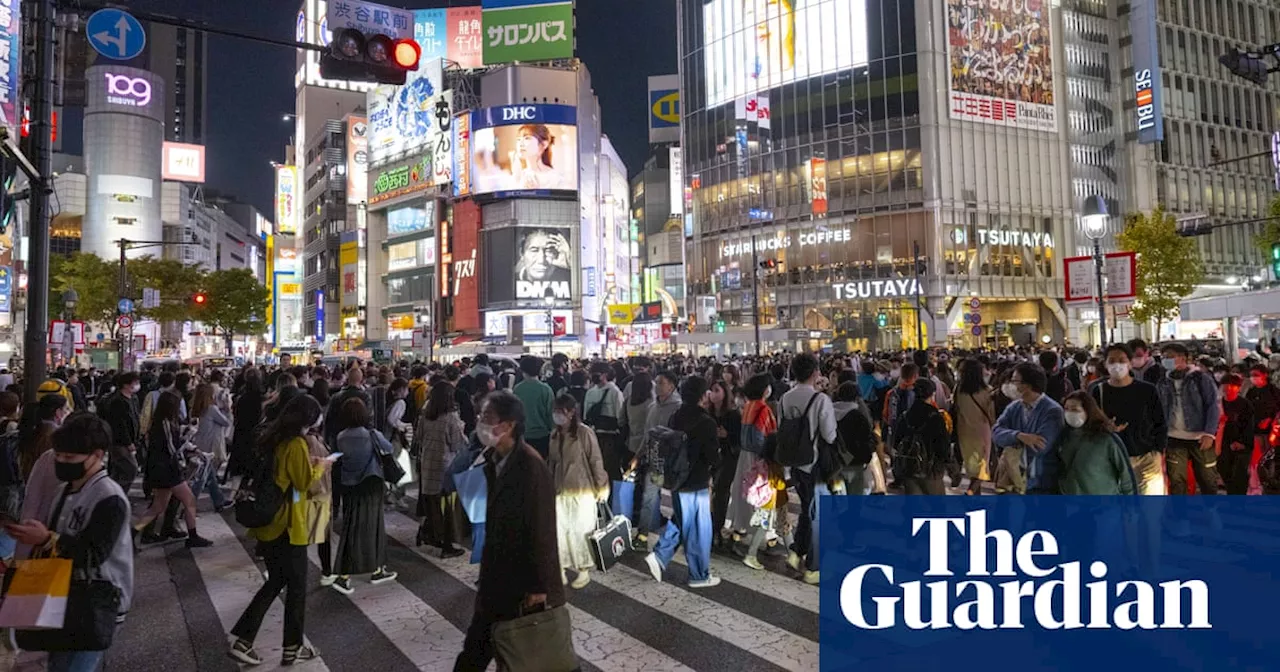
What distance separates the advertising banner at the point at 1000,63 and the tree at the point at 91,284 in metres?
53.6

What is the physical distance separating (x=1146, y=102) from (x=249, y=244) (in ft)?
522

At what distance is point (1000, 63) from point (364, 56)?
182 feet

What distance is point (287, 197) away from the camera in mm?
109312

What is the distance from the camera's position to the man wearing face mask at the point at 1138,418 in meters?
6.39

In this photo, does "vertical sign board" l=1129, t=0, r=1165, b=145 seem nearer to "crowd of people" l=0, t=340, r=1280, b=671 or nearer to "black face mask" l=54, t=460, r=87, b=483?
"crowd of people" l=0, t=340, r=1280, b=671

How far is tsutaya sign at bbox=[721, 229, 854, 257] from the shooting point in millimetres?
53812

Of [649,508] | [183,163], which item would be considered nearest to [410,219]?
[183,163]

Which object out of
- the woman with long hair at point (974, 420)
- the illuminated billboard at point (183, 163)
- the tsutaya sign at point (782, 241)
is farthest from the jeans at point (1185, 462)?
the illuminated billboard at point (183, 163)

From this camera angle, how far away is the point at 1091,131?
56.6 meters

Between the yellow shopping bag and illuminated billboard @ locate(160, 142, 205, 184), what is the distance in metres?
119

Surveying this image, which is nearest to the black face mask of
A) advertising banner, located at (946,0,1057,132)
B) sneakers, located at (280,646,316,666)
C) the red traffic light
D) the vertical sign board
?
sneakers, located at (280,646,316,666)

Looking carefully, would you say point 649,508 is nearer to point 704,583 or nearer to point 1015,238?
point 704,583

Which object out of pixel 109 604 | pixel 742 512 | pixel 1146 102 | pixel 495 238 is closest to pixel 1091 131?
pixel 1146 102

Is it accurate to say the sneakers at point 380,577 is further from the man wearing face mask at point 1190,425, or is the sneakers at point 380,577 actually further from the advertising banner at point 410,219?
the advertising banner at point 410,219
